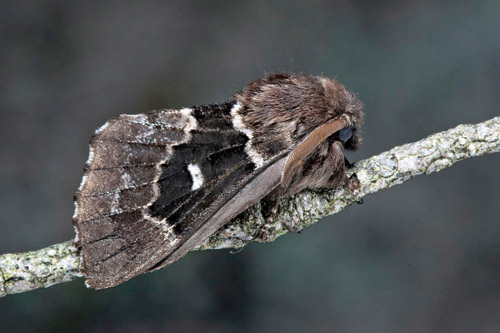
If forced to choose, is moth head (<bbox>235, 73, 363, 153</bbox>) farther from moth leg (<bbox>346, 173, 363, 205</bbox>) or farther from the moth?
moth leg (<bbox>346, 173, 363, 205</bbox>)

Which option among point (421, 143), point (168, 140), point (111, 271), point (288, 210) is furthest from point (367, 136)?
point (111, 271)

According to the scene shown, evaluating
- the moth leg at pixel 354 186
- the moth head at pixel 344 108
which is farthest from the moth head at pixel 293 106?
the moth leg at pixel 354 186

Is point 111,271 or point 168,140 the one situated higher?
point 168,140

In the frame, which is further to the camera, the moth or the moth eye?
the moth eye

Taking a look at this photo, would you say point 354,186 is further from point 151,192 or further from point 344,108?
point 151,192

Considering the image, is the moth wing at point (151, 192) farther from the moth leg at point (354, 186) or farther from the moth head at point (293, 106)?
the moth leg at point (354, 186)

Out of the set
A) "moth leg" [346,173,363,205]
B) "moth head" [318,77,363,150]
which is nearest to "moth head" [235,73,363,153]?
"moth head" [318,77,363,150]

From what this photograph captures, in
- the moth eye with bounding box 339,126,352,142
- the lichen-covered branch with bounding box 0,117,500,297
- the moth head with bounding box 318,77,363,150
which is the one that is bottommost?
the lichen-covered branch with bounding box 0,117,500,297

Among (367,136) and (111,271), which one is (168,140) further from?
(367,136)
